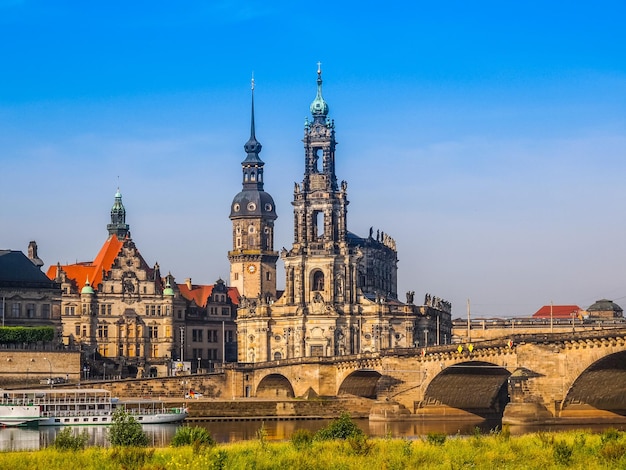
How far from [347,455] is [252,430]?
45.9 metres

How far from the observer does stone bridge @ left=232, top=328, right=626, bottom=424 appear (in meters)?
96.6

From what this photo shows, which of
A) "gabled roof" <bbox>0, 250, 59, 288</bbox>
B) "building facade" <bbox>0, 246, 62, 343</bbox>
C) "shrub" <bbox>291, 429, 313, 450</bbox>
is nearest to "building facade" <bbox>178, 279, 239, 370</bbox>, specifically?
"building facade" <bbox>0, 246, 62, 343</bbox>

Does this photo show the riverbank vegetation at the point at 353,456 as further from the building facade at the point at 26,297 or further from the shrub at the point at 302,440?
the building facade at the point at 26,297

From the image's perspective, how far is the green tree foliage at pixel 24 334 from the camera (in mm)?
142375

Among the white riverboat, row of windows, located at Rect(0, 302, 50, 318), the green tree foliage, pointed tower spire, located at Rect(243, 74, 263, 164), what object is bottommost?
the white riverboat

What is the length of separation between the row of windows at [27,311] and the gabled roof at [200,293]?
28622 mm

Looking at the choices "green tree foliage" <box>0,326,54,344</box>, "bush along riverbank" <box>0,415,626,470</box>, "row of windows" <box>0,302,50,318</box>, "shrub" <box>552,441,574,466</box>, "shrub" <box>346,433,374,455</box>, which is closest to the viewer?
"bush along riverbank" <box>0,415,626,470</box>

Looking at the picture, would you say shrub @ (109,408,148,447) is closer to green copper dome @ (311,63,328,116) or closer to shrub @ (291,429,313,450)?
shrub @ (291,429,313,450)

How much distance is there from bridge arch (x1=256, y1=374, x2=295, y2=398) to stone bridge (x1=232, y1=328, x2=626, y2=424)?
0.10 meters

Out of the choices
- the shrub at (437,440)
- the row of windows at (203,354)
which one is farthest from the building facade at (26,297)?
the shrub at (437,440)

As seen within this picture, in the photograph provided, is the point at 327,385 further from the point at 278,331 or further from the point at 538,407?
the point at 538,407

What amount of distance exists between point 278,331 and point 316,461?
10234 centimetres

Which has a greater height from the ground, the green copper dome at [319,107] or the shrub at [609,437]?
the green copper dome at [319,107]

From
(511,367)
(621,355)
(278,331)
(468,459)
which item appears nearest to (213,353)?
(278,331)
